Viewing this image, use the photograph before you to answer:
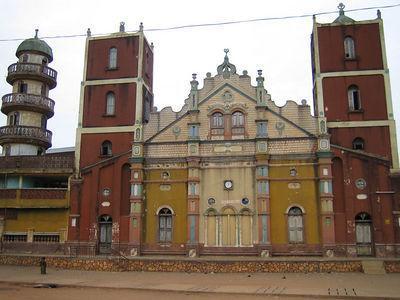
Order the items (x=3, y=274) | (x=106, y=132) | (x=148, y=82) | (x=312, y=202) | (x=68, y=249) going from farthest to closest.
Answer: (x=148, y=82) → (x=106, y=132) → (x=68, y=249) → (x=312, y=202) → (x=3, y=274)

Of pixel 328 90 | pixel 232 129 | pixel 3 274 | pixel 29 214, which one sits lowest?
pixel 3 274

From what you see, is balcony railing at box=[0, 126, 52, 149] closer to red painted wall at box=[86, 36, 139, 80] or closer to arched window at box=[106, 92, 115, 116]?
red painted wall at box=[86, 36, 139, 80]

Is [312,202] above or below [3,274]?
above

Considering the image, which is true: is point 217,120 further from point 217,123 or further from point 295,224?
point 295,224

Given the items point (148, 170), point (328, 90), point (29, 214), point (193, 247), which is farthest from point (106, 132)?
point (328, 90)

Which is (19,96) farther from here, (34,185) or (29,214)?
(29,214)

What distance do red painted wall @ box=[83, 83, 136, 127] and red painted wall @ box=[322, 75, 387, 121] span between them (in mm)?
14479

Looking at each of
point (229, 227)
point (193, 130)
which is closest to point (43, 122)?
point (193, 130)

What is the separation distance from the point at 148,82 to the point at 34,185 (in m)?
12.3

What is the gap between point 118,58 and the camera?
124 ft

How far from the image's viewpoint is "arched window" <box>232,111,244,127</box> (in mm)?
A: 33344

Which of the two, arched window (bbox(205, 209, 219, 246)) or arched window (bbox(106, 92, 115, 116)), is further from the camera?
arched window (bbox(106, 92, 115, 116))

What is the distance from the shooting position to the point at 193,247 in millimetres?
31250

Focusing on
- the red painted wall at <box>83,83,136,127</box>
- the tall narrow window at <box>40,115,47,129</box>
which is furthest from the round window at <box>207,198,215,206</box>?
the tall narrow window at <box>40,115,47,129</box>
